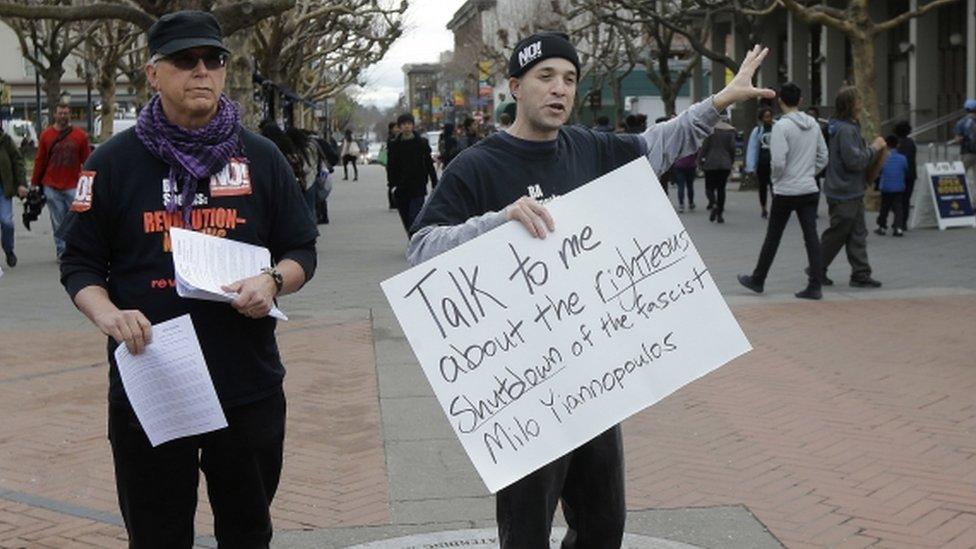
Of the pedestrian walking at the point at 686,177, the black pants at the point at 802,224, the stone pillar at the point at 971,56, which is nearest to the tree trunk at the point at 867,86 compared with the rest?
the pedestrian walking at the point at 686,177

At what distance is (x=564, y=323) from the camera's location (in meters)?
3.82

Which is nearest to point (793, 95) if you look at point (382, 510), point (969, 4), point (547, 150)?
point (382, 510)

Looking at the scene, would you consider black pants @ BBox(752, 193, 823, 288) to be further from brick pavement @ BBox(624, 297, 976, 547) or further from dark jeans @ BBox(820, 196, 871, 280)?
brick pavement @ BBox(624, 297, 976, 547)

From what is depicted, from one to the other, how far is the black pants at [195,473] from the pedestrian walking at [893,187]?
47.2 ft

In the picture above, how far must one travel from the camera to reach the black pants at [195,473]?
3.79 m

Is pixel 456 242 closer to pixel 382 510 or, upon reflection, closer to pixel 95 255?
pixel 95 255

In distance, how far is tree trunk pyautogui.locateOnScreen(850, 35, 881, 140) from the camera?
20578mm

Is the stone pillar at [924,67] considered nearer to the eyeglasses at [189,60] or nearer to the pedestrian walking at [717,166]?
the pedestrian walking at [717,166]

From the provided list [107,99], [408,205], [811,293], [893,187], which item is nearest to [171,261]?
[811,293]

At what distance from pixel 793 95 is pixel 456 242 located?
8.34 meters

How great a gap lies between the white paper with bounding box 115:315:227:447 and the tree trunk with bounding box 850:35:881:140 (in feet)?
59.1

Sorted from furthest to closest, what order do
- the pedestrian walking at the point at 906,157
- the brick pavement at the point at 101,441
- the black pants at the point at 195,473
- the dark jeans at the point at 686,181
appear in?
the dark jeans at the point at 686,181
the pedestrian walking at the point at 906,157
the brick pavement at the point at 101,441
the black pants at the point at 195,473

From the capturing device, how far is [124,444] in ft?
12.5

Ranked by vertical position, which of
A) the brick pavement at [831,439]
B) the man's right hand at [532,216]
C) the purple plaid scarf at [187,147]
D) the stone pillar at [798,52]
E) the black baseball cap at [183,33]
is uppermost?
the stone pillar at [798,52]
